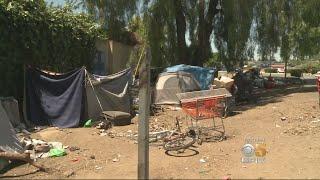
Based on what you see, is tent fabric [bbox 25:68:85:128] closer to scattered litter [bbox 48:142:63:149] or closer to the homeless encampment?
the homeless encampment

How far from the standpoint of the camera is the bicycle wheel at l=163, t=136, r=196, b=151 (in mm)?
9602

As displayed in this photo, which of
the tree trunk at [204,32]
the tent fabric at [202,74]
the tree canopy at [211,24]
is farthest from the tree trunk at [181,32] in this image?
the tent fabric at [202,74]

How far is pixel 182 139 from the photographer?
33.9 ft

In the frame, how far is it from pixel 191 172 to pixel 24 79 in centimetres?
739

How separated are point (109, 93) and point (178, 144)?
5.02m

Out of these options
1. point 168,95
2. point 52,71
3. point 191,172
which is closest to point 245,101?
point 168,95

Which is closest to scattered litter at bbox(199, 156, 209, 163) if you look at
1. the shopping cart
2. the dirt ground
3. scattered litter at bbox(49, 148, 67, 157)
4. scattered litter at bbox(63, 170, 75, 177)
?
the dirt ground

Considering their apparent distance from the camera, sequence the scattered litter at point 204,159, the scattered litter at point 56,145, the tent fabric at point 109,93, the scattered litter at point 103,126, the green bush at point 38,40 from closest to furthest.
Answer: the scattered litter at point 204,159
the scattered litter at point 56,145
the scattered litter at point 103,126
the green bush at point 38,40
the tent fabric at point 109,93

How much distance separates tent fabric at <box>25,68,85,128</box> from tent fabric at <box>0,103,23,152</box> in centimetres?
336

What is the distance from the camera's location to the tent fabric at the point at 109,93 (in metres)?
13.8

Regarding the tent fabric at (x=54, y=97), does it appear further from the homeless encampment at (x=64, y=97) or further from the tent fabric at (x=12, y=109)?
the tent fabric at (x=12, y=109)

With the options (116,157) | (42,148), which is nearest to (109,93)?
(42,148)

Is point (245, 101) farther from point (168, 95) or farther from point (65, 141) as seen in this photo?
point (65, 141)

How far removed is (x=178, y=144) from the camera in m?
9.77
